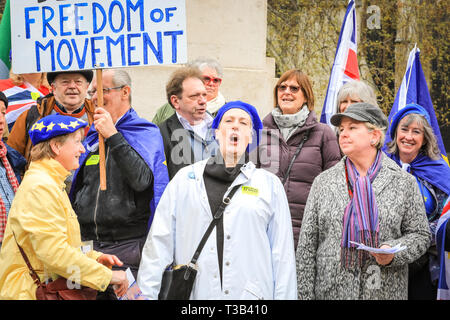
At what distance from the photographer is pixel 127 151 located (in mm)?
Result: 4340

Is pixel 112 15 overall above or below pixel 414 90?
above

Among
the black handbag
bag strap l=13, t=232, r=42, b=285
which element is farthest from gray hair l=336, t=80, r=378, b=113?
bag strap l=13, t=232, r=42, b=285

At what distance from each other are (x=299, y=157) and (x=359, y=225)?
1.00 meters

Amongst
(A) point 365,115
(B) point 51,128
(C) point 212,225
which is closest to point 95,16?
(B) point 51,128

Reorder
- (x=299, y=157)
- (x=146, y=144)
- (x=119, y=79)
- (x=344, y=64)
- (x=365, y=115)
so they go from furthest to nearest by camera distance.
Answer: (x=344, y=64), (x=299, y=157), (x=119, y=79), (x=146, y=144), (x=365, y=115)

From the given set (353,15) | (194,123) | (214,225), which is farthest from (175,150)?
(353,15)

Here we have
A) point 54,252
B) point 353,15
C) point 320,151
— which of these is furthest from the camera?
point 353,15

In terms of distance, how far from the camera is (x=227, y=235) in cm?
362

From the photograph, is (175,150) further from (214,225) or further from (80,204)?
(214,225)

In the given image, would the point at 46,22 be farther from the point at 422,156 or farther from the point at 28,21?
the point at 422,156

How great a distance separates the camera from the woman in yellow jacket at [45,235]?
3508 mm

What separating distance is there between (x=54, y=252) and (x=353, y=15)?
4.71m

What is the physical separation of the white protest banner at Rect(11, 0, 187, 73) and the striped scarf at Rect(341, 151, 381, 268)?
146 centimetres
